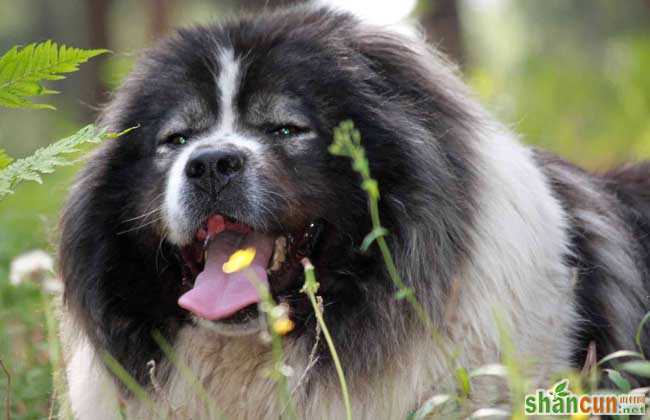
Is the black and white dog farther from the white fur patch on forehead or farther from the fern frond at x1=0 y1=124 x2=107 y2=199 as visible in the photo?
the fern frond at x1=0 y1=124 x2=107 y2=199

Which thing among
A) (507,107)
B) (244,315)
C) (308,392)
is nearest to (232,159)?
(244,315)

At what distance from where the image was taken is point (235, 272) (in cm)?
328

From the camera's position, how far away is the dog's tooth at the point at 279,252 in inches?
132

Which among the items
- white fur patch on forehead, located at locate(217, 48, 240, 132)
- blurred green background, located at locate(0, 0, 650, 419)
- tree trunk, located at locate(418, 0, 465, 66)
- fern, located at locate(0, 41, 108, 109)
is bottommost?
blurred green background, located at locate(0, 0, 650, 419)

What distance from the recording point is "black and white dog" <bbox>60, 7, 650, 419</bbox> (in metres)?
3.23

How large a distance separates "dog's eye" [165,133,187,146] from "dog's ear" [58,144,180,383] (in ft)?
0.76

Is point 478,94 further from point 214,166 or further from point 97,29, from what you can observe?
point 97,29

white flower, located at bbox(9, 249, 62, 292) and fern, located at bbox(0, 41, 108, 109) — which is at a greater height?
fern, located at bbox(0, 41, 108, 109)

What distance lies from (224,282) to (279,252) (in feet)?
0.71

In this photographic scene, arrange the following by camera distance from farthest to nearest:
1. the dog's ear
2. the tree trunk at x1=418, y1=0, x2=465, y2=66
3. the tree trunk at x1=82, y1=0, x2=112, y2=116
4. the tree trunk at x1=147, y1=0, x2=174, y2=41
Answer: the tree trunk at x1=82, y1=0, x2=112, y2=116 → the tree trunk at x1=147, y1=0, x2=174, y2=41 → the tree trunk at x1=418, y1=0, x2=465, y2=66 → the dog's ear

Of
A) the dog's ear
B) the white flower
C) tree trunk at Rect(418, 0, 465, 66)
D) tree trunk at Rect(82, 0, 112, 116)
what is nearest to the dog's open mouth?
the dog's ear

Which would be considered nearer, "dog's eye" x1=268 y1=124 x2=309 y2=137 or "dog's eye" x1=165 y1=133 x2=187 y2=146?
"dog's eye" x1=268 y1=124 x2=309 y2=137

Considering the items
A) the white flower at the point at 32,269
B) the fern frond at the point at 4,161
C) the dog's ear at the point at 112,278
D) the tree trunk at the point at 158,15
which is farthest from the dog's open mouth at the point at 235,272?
the tree trunk at the point at 158,15

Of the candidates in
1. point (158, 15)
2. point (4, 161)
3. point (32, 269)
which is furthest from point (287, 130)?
point (158, 15)
